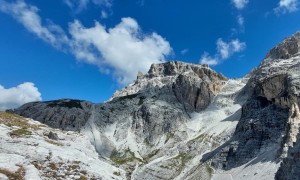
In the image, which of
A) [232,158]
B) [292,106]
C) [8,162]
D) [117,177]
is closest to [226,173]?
[232,158]

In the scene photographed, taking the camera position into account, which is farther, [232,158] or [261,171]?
[232,158]

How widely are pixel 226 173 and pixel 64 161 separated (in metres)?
152

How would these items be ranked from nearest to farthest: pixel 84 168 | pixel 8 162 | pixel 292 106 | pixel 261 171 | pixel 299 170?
pixel 8 162
pixel 84 168
pixel 299 170
pixel 261 171
pixel 292 106

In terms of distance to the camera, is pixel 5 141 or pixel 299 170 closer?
pixel 5 141

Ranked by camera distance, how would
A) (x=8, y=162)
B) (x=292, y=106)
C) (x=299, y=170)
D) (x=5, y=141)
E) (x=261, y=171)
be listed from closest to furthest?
(x=8, y=162)
(x=5, y=141)
(x=299, y=170)
(x=261, y=171)
(x=292, y=106)

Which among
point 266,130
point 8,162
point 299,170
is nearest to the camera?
point 8,162

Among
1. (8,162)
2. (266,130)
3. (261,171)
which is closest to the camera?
(8,162)

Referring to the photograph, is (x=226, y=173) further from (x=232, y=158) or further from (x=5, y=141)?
(x=5, y=141)

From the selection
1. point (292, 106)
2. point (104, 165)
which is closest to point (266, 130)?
point (292, 106)

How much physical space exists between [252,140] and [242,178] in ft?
114

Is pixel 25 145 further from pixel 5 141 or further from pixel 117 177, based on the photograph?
pixel 117 177

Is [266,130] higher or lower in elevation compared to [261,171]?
higher

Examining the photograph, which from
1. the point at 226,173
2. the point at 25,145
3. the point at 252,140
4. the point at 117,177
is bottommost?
the point at 117,177

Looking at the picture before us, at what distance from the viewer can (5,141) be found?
185ft
